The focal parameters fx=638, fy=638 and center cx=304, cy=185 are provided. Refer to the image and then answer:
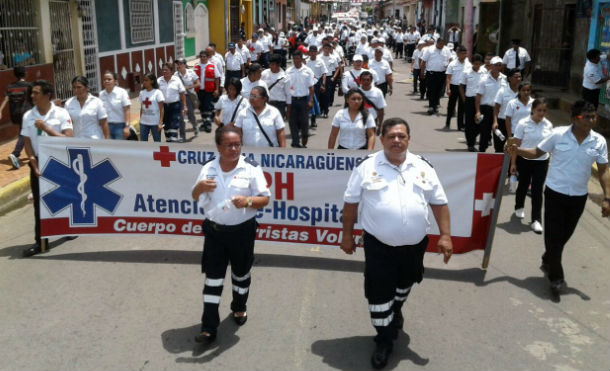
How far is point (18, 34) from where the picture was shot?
12781 mm

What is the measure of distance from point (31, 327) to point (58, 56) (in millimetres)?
11211

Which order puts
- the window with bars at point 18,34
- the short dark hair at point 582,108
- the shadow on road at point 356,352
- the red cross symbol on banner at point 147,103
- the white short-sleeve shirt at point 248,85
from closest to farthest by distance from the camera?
the shadow on road at point 356,352
the short dark hair at point 582,108
the red cross symbol on banner at point 147,103
the white short-sleeve shirt at point 248,85
the window with bars at point 18,34

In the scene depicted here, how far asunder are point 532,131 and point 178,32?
64.1 ft

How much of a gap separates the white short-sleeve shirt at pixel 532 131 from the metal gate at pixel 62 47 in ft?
35.5

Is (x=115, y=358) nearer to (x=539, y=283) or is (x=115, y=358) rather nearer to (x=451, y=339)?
(x=451, y=339)

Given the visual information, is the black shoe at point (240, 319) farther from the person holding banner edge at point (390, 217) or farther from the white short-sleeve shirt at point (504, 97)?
the white short-sleeve shirt at point (504, 97)

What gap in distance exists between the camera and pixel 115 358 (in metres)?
4.53

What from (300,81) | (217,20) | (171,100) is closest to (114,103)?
(171,100)

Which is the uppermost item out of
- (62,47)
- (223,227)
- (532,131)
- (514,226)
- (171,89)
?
(62,47)

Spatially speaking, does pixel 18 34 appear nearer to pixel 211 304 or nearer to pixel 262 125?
pixel 262 125

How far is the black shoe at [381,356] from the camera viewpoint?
14.4 feet

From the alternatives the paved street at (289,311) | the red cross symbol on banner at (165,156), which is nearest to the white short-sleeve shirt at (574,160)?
the paved street at (289,311)

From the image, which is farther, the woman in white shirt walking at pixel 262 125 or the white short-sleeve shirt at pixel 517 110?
the white short-sleeve shirt at pixel 517 110

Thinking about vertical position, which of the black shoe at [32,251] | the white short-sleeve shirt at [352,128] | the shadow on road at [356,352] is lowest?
the shadow on road at [356,352]
